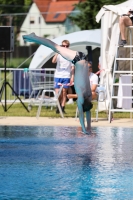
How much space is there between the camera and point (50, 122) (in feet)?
55.8

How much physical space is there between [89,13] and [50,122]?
21.4 m

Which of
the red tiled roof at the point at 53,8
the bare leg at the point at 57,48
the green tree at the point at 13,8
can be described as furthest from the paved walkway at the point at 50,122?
the red tiled roof at the point at 53,8

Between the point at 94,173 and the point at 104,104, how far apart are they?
9428 mm

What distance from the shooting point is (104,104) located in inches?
766

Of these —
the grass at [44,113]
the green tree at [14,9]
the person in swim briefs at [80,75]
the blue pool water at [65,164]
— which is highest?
the green tree at [14,9]

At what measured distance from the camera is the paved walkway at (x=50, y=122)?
54.5 feet

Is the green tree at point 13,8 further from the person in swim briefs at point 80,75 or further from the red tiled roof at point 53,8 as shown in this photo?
the person in swim briefs at point 80,75

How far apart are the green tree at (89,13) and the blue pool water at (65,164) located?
2212 centimetres

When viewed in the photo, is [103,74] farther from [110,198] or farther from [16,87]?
[110,198]

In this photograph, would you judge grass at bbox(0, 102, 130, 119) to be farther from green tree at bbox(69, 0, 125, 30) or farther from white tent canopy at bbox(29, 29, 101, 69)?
green tree at bbox(69, 0, 125, 30)

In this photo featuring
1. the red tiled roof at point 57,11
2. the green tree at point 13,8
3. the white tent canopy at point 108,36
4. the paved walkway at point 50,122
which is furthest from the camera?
the red tiled roof at point 57,11

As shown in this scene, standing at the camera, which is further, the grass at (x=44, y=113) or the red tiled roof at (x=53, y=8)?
the red tiled roof at (x=53, y=8)

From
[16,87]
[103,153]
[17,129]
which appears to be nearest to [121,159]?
[103,153]

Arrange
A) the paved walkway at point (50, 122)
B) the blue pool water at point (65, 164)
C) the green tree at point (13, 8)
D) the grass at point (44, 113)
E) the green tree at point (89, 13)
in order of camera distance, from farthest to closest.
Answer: the green tree at point (13, 8) < the green tree at point (89, 13) < the grass at point (44, 113) < the paved walkway at point (50, 122) < the blue pool water at point (65, 164)
